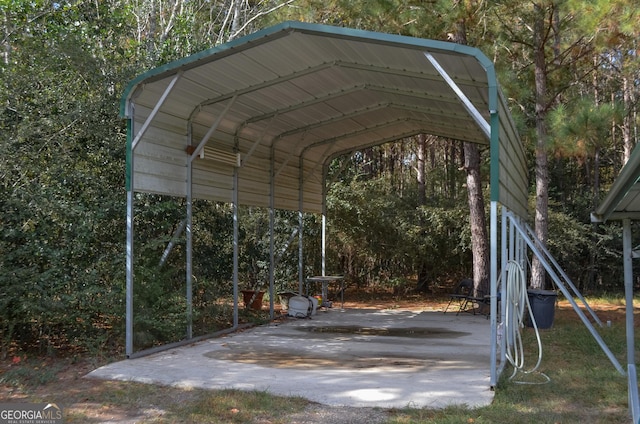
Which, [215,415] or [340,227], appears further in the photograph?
[340,227]

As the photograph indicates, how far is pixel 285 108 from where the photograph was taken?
8664 mm

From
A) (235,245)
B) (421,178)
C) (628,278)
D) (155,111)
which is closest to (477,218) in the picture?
(235,245)

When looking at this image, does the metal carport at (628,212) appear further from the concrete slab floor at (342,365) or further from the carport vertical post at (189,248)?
the carport vertical post at (189,248)

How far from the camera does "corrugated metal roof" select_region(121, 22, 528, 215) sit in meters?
5.84

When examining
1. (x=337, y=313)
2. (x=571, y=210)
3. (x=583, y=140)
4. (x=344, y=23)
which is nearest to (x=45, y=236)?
(x=337, y=313)

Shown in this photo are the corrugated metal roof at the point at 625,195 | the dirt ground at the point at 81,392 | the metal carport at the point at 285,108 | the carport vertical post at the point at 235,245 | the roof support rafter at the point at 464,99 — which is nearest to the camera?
the corrugated metal roof at the point at 625,195

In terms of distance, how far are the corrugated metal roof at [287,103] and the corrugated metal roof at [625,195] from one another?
1.23 metres

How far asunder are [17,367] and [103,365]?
84 cm

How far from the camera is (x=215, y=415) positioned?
168 inches

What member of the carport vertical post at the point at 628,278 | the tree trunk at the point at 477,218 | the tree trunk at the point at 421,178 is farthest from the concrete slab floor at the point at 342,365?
the tree trunk at the point at 421,178

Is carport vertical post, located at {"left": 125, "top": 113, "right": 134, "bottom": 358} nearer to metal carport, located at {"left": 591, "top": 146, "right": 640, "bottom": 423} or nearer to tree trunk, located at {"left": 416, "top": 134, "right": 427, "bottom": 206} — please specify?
metal carport, located at {"left": 591, "top": 146, "right": 640, "bottom": 423}

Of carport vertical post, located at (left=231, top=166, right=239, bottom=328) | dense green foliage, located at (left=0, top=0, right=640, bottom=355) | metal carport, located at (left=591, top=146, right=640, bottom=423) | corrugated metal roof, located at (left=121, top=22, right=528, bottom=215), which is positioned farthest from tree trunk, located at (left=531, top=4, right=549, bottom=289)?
metal carport, located at (left=591, top=146, right=640, bottom=423)

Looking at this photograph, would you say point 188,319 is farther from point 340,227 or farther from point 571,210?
point 571,210

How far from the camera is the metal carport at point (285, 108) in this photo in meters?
5.71
